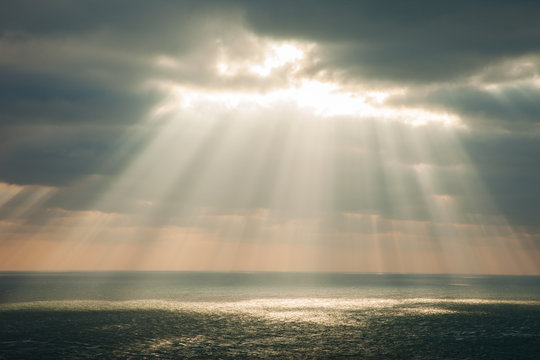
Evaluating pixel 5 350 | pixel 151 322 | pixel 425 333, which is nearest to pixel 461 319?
pixel 425 333

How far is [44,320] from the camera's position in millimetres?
80750

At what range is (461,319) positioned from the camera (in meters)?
89.6

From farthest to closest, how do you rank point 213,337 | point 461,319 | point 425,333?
point 461,319
point 425,333
point 213,337

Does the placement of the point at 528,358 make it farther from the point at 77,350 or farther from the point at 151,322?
the point at 151,322

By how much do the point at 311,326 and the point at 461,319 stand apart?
3494 centimetres

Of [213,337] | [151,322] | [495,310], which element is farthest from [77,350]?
[495,310]

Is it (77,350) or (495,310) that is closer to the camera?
(77,350)

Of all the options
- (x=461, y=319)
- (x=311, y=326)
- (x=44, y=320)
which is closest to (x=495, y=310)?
(x=461, y=319)

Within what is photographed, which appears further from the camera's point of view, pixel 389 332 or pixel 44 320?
pixel 44 320

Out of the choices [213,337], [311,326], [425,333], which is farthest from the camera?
[311,326]

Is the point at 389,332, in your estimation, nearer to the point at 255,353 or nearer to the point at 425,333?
the point at 425,333

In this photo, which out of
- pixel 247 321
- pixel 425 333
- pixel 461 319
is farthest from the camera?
pixel 461 319

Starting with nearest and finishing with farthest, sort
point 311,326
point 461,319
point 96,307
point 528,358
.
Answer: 1. point 528,358
2. point 311,326
3. point 461,319
4. point 96,307

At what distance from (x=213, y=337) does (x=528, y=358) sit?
41.1 metres
